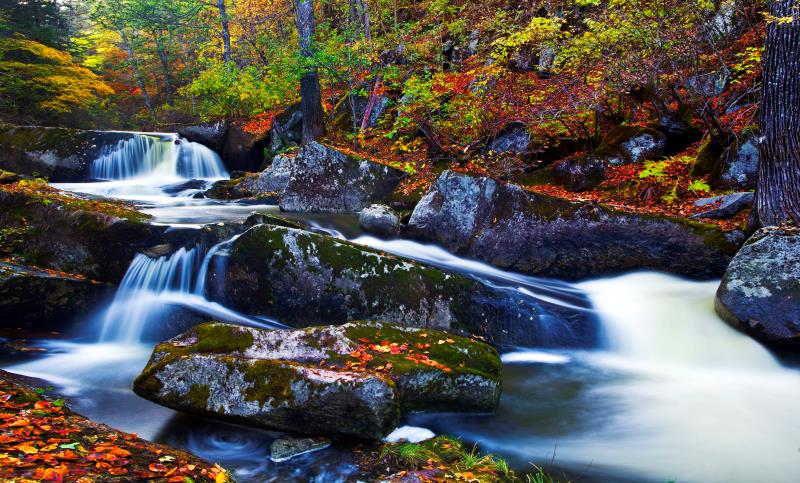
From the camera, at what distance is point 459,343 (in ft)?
15.3

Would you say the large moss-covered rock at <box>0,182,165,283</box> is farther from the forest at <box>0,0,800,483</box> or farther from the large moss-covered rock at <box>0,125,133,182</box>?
the large moss-covered rock at <box>0,125,133,182</box>

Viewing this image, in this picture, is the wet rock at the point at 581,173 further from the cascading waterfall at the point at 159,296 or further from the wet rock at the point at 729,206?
the cascading waterfall at the point at 159,296

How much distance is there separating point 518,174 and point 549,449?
696cm

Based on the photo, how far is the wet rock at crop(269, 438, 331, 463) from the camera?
371cm

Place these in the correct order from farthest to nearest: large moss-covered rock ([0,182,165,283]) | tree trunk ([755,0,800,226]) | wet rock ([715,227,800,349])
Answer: large moss-covered rock ([0,182,165,283]), tree trunk ([755,0,800,226]), wet rock ([715,227,800,349])

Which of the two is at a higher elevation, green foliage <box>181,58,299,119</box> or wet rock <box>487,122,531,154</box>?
green foliage <box>181,58,299,119</box>

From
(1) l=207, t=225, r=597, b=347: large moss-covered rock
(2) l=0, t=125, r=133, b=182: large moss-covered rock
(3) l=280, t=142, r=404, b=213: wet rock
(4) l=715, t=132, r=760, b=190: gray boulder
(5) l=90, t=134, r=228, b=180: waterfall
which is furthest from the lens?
(5) l=90, t=134, r=228, b=180: waterfall

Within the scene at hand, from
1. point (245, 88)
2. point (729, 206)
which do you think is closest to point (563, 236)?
point (729, 206)

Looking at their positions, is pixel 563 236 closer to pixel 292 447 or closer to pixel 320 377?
pixel 320 377

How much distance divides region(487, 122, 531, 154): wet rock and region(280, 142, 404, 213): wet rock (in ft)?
7.83

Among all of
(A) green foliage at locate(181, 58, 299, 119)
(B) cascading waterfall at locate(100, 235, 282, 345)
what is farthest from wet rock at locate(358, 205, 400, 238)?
(A) green foliage at locate(181, 58, 299, 119)

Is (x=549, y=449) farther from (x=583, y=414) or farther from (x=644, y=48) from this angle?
(x=644, y=48)

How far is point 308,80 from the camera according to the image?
42.9 ft

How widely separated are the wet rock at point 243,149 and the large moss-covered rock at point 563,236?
31.1 feet
